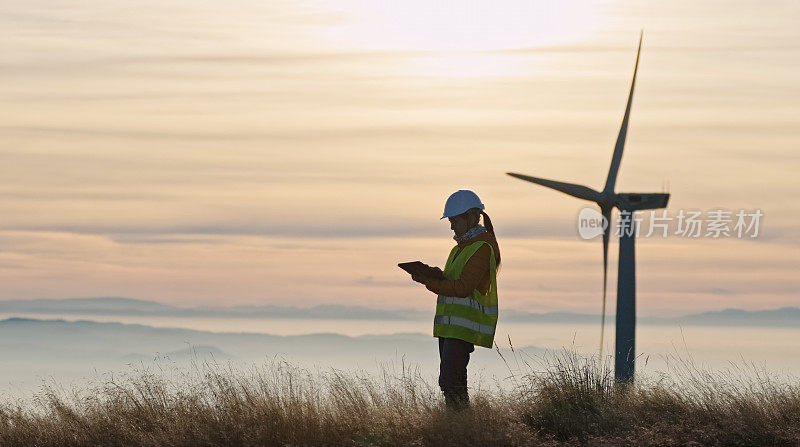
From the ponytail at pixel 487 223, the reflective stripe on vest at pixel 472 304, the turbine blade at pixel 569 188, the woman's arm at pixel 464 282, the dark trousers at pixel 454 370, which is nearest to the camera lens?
the woman's arm at pixel 464 282

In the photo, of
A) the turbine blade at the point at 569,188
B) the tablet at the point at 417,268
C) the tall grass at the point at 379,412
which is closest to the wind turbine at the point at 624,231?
the turbine blade at the point at 569,188

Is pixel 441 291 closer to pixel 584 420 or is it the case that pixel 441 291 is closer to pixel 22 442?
pixel 584 420

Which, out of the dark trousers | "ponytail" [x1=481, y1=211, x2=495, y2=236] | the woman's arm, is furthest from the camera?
"ponytail" [x1=481, y1=211, x2=495, y2=236]

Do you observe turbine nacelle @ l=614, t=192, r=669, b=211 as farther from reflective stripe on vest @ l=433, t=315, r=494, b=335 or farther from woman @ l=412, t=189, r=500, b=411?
reflective stripe on vest @ l=433, t=315, r=494, b=335

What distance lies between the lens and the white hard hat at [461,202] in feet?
42.9

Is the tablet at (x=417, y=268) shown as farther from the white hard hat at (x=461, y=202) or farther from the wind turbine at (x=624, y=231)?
the wind turbine at (x=624, y=231)

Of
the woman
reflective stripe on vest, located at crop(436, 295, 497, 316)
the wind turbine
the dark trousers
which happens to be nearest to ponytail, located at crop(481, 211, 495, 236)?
the woman

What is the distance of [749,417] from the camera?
539 inches

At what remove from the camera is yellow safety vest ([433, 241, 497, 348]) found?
512 inches

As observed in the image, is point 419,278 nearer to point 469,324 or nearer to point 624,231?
point 469,324

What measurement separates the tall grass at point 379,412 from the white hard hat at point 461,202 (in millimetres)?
2174

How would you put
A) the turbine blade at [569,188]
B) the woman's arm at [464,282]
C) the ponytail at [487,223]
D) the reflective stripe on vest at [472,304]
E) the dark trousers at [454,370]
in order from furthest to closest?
the turbine blade at [569,188]
the ponytail at [487,223]
the dark trousers at [454,370]
the reflective stripe on vest at [472,304]
the woman's arm at [464,282]

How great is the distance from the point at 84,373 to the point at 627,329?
1133 centimetres

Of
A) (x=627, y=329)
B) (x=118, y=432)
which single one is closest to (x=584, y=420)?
(x=118, y=432)
